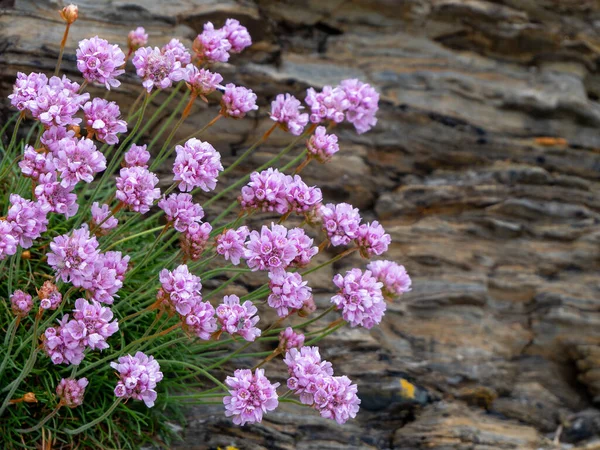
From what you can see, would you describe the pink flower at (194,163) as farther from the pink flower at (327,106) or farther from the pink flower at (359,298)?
the pink flower at (327,106)

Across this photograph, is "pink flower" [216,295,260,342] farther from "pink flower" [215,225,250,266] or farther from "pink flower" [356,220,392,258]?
"pink flower" [356,220,392,258]

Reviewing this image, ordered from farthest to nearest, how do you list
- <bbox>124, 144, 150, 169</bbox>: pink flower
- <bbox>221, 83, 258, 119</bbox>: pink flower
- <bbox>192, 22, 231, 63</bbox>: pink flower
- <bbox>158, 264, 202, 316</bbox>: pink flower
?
<bbox>192, 22, 231, 63</bbox>: pink flower → <bbox>221, 83, 258, 119</bbox>: pink flower → <bbox>124, 144, 150, 169</bbox>: pink flower → <bbox>158, 264, 202, 316</bbox>: pink flower

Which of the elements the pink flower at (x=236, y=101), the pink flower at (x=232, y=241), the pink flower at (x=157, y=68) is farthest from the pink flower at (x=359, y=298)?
the pink flower at (x=157, y=68)

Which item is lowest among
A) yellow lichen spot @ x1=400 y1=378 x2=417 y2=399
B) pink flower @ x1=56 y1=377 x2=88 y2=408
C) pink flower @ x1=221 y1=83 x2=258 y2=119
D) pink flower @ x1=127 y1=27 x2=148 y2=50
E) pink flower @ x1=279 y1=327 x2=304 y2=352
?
yellow lichen spot @ x1=400 y1=378 x2=417 y2=399

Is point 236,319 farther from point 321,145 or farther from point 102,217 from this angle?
point 321,145

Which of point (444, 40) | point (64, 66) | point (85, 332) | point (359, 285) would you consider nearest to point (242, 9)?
point (64, 66)

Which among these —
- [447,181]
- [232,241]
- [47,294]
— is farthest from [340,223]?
[447,181]

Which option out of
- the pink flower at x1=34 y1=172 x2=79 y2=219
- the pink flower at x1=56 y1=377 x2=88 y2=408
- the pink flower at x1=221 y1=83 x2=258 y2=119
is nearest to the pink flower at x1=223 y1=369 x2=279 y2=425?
the pink flower at x1=56 y1=377 x2=88 y2=408
